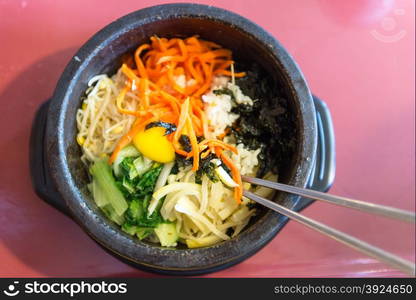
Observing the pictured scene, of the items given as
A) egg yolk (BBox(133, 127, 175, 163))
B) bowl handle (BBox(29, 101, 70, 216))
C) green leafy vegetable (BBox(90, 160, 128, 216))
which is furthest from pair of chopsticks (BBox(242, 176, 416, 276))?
bowl handle (BBox(29, 101, 70, 216))

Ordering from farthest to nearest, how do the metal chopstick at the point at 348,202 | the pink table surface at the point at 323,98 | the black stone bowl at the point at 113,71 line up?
the pink table surface at the point at 323,98 < the black stone bowl at the point at 113,71 < the metal chopstick at the point at 348,202

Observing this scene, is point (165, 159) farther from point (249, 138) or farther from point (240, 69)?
point (240, 69)

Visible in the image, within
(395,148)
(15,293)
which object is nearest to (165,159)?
(15,293)

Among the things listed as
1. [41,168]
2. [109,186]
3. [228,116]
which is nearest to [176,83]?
[228,116]

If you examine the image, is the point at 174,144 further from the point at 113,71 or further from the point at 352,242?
the point at 352,242

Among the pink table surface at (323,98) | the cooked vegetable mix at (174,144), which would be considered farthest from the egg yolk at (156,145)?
the pink table surface at (323,98)

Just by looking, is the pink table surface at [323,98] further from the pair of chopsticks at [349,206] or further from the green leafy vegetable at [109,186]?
the pair of chopsticks at [349,206]
